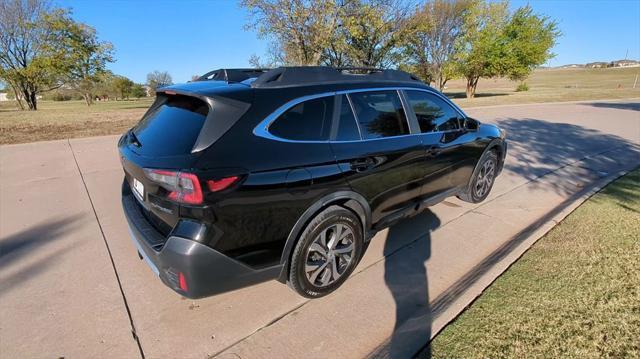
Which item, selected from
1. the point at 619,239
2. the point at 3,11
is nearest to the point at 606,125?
the point at 619,239

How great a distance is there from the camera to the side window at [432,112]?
3602mm

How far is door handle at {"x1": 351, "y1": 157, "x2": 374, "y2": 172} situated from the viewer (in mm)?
2801

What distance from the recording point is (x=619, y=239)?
3.52 metres

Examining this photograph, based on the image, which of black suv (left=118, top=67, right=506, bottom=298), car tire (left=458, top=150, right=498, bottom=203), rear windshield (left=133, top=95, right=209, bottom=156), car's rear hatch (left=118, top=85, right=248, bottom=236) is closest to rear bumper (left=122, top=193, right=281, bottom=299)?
black suv (left=118, top=67, right=506, bottom=298)

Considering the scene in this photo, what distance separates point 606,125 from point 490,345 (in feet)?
46.2

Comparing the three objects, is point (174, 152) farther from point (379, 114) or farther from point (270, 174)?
point (379, 114)

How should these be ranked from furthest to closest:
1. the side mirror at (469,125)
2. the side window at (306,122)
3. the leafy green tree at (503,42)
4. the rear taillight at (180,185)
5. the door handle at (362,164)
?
the leafy green tree at (503,42), the side mirror at (469,125), the door handle at (362,164), the side window at (306,122), the rear taillight at (180,185)

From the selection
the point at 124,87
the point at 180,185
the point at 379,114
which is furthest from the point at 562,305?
the point at 124,87

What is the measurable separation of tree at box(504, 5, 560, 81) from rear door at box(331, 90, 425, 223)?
36106 millimetres

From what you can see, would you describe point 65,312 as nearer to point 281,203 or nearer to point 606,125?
point 281,203

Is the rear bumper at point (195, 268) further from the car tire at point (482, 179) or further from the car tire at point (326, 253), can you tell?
the car tire at point (482, 179)

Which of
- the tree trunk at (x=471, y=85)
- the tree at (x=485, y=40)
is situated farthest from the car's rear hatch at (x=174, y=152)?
the tree trunk at (x=471, y=85)

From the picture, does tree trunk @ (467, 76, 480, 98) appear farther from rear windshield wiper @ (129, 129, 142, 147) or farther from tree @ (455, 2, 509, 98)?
rear windshield wiper @ (129, 129, 142, 147)

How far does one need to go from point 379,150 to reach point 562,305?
1.80 metres
